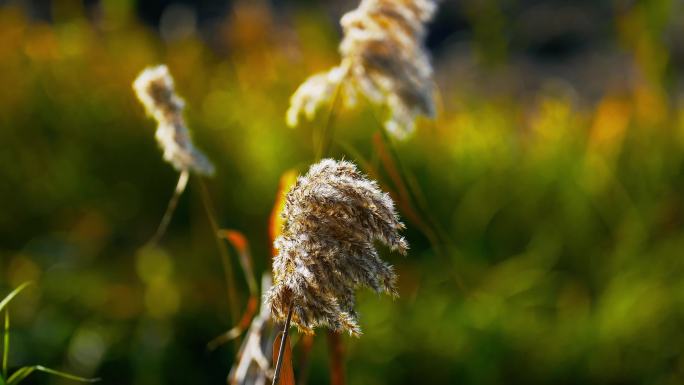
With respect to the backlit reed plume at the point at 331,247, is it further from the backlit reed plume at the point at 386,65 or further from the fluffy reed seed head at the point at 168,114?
the backlit reed plume at the point at 386,65

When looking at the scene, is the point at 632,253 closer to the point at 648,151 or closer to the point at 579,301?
the point at 579,301

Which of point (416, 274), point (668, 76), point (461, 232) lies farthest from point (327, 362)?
point (668, 76)

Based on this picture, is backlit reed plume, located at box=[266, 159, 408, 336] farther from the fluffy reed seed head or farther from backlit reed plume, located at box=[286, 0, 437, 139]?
backlit reed plume, located at box=[286, 0, 437, 139]

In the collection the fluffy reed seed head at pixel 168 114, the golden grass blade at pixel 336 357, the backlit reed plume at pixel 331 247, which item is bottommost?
the backlit reed plume at pixel 331 247

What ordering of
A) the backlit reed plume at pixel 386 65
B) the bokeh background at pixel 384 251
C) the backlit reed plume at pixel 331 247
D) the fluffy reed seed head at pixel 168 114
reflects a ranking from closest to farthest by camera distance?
1. the backlit reed plume at pixel 331 247
2. the fluffy reed seed head at pixel 168 114
3. the backlit reed plume at pixel 386 65
4. the bokeh background at pixel 384 251

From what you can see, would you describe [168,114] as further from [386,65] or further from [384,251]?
[384,251]

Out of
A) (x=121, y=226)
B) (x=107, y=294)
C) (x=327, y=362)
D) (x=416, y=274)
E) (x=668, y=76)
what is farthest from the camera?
(x=668, y=76)

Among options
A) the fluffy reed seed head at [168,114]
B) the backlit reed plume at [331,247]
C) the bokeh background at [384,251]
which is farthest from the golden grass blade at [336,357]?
the bokeh background at [384,251]
